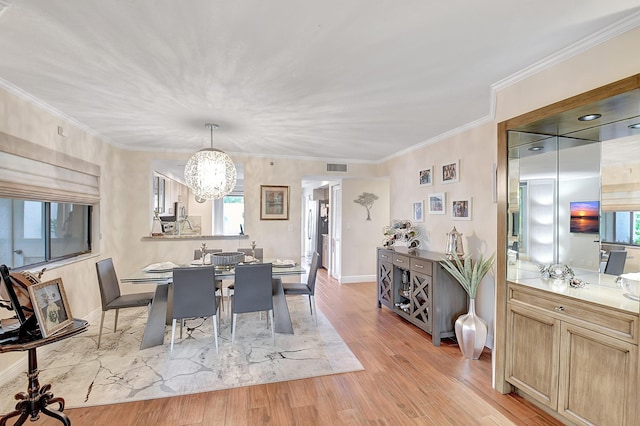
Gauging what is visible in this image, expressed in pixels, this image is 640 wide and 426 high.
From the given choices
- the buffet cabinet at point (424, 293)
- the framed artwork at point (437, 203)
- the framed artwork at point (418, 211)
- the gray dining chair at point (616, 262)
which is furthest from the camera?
the framed artwork at point (418, 211)

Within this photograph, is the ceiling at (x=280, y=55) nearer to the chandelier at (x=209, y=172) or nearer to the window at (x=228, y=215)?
the chandelier at (x=209, y=172)

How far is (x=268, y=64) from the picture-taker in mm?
2141

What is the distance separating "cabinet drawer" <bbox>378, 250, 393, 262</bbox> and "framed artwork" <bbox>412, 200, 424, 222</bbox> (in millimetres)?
705

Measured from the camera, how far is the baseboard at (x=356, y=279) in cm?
615

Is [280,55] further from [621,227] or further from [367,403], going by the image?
[621,227]

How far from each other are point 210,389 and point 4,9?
106 inches

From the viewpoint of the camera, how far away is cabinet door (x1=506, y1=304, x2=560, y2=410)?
6.71 ft

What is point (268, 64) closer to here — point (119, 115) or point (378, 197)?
point (119, 115)

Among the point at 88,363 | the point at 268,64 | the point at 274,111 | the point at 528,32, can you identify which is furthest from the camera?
the point at 274,111

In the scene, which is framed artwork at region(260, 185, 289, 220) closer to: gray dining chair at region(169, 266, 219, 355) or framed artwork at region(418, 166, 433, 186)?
framed artwork at region(418, 166, 433, 186)

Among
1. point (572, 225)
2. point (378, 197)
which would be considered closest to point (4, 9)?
point (572, 225)

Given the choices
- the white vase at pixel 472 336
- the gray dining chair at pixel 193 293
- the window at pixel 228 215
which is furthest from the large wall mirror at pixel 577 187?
the window at pixel 228 215

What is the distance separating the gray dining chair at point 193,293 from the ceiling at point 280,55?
Answer: 163cm

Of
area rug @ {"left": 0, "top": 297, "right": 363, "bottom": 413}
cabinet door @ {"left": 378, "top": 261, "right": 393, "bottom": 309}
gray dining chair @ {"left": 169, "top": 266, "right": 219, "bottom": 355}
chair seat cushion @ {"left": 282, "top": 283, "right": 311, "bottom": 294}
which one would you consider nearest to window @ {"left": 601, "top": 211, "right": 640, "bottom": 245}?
area rug @ {"left": 0, "top": 297, "right": 363, "bottom": 413}
